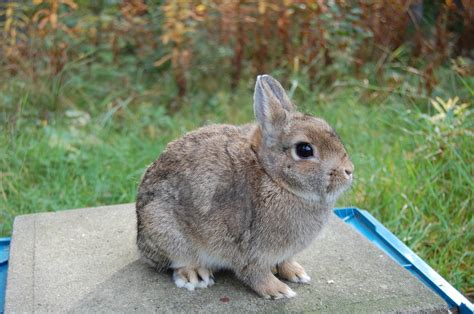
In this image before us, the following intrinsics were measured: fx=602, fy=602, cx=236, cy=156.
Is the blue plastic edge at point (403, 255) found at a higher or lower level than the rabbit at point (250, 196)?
lower

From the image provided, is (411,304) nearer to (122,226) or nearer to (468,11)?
(122,226)

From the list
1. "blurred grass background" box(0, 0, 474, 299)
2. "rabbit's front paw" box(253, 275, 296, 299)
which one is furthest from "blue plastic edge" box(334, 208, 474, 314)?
"rabbit's front paw" box(253, 275, 296, 299)

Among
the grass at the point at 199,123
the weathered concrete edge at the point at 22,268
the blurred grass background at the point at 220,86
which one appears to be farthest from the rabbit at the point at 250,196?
the blurred grass background at the point at 220,86

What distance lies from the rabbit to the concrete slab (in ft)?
0.28

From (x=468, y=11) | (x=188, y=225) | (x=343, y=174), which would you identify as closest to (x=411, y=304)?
(x=343, y=174)

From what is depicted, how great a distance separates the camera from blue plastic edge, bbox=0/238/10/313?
2704mm

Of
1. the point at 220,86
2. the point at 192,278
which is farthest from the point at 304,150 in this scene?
the point at 220,86

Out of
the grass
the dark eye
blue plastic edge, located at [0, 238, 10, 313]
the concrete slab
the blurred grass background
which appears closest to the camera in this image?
the dark eye

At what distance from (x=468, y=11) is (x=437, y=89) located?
2.40 ft

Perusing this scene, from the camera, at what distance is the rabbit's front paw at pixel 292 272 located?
8.56 feet

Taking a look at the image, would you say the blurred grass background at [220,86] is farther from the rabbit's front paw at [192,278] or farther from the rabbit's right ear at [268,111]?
the rabbit's right ear at [268,111]

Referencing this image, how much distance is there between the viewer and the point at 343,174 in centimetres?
229

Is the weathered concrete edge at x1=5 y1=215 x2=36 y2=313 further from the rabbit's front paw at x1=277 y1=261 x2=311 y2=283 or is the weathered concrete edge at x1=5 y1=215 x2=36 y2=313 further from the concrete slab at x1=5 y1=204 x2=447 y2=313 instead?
the rabbit's front paw at x1=277 y1=261 x2=311 y2=283

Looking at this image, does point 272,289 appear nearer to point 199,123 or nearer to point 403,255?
point 403,255
